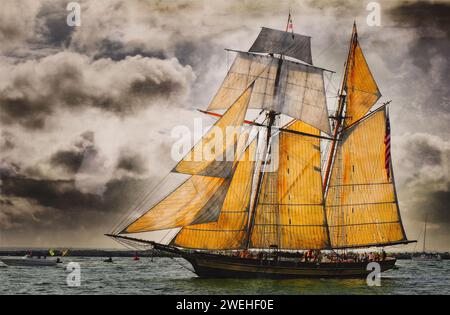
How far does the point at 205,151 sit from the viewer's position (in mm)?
45531

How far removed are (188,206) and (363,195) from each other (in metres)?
16.5

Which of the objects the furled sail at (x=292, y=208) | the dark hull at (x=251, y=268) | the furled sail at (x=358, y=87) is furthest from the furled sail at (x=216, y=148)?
the furled sail at (x=358, y=87)

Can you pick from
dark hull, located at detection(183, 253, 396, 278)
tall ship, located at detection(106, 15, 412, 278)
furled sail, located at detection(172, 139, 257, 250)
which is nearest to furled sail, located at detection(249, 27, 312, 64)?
tall ship, located at detection(106, 15, 412, 278)

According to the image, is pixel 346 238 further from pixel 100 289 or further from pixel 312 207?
pixel 100 289

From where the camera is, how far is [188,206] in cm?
4634

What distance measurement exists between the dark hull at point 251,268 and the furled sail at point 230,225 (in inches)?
A: 66.6

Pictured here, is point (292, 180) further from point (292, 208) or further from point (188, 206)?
point (188, 206)

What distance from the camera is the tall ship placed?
163 feet

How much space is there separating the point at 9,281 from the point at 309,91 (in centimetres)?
3027

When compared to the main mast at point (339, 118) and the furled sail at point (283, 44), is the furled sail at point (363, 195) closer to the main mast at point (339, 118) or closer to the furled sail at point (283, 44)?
the main mast at point (339, 118)

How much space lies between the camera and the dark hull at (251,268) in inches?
2012

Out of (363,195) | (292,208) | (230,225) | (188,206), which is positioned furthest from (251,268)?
(363,195)

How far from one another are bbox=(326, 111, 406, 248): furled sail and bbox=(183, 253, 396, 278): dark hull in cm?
293
